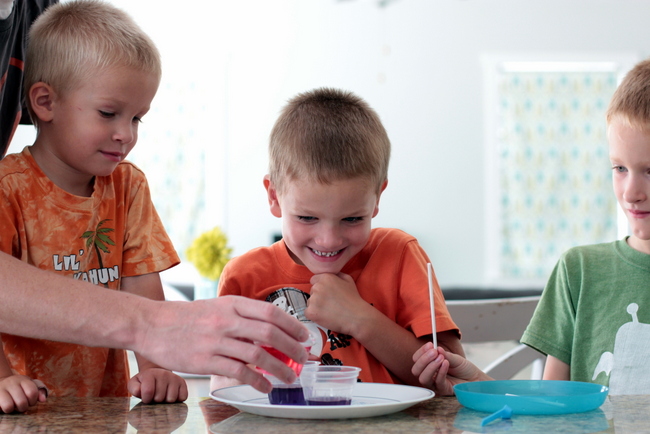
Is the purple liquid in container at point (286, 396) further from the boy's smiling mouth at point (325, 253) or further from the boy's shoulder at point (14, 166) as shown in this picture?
the boy's shoulder at point (14, 166)

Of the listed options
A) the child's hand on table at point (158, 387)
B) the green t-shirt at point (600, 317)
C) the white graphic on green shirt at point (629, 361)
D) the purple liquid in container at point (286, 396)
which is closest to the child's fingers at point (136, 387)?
the child's hand on table at point (158, 387)

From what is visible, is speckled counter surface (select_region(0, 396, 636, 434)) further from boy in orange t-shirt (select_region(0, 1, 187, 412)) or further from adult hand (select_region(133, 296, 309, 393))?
boy in orange t-shirt (select_region(0, 1, 187, 412))

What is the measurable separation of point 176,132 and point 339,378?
554 cm

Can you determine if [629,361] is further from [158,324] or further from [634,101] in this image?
[158,324]

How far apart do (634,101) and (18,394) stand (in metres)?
1.15

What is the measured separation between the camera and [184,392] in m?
0.99

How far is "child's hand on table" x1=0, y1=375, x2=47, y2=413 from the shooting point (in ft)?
2.83

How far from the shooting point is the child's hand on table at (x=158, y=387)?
0.96m

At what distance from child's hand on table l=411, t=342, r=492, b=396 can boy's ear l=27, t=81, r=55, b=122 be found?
2.43 ft

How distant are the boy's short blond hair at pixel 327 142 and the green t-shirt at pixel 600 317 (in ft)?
1.48

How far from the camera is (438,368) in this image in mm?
1032

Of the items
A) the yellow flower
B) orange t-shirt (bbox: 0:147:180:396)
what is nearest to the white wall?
the yellow flower

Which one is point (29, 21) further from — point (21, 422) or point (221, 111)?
point (221, 111)

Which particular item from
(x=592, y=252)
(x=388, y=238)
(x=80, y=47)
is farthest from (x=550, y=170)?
(x=80, y=47)
